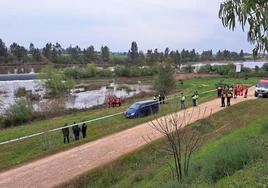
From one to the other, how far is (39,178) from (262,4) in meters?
11.0

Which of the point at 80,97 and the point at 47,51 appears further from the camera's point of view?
the point at 47,51

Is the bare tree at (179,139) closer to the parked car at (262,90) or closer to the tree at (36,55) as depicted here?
the parked car at (262,90)

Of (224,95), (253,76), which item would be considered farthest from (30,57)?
(224,95)

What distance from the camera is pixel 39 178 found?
16.5m

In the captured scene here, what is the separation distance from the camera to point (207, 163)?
12.7 m

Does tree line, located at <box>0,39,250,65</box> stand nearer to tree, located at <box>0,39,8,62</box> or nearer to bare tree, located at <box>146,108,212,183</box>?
tree, located at <box>0,39,8,62</box>

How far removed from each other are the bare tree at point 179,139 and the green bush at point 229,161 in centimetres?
80

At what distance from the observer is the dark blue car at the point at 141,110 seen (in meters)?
30.7

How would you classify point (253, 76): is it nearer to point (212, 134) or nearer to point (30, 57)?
point (212, 134)

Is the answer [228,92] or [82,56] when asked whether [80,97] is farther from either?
[82,56]

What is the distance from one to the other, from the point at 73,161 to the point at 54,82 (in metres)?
62.4

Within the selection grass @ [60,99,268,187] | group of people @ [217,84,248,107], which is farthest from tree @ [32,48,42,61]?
grass @ [60,99,268,187]

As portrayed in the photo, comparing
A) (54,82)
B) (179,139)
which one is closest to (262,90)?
(179,139)

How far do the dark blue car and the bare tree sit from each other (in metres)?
2.77
